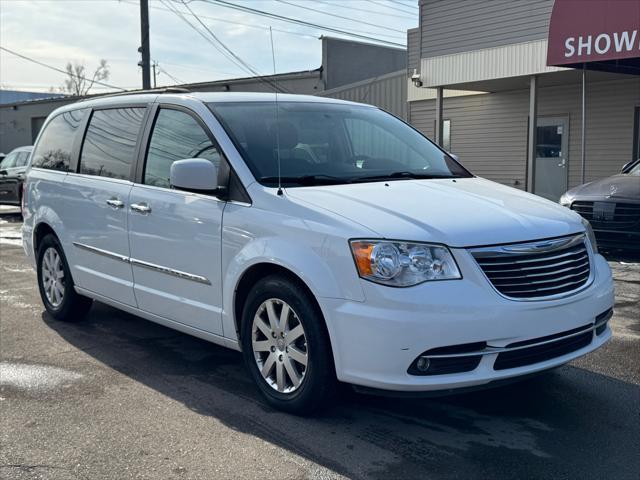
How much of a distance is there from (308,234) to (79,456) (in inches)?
63.0

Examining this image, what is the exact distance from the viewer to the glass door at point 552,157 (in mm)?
16656

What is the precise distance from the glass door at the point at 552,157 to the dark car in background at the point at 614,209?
662cm

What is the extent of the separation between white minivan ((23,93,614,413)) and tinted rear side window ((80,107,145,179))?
0.02m

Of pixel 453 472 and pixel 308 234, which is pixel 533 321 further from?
pixel 308 234

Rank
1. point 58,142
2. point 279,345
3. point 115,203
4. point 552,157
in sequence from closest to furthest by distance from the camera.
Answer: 1. point 279,345
2. point 115,203
3. point 58,142
4. point 552,157

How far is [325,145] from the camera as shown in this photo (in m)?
4.93

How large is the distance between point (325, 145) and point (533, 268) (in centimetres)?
173

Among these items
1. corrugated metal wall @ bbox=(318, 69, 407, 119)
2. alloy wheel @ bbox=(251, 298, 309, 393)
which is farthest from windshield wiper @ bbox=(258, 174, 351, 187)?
corrugated metal wall @ bbox=(318, 69, 407, 119)

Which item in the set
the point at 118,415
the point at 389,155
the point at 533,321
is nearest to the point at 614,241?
the point at 389,155

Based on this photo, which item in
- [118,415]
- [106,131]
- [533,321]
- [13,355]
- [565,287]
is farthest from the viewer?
[106,131]

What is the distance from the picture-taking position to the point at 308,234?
390 cm

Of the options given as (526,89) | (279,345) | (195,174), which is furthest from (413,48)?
(279,345)

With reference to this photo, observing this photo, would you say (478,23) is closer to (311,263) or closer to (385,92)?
(385,92)

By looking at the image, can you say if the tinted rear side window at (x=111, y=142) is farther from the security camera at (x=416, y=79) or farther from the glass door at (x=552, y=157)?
the glass door at (x=552, y=157)
